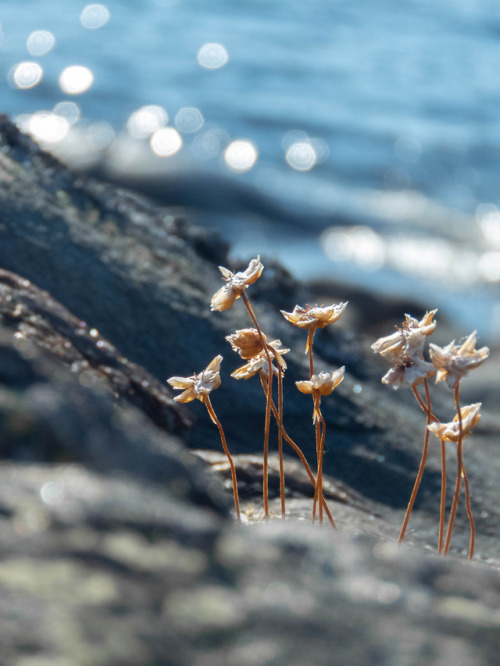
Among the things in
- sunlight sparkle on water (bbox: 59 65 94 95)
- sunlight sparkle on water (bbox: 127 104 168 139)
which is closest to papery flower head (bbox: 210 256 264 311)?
sunlight sparkle on water (bbox: 127 104 168 139)

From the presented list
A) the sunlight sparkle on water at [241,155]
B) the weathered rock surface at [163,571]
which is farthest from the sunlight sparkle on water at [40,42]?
the weathered rock surface at [163,571]

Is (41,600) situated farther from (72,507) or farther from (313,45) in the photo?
(313,45)

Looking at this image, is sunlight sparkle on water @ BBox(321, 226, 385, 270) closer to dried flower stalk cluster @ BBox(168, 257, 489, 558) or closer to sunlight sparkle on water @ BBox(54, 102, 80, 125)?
sunlight sparkle on water @ BBox(54, 102, 80, 125)

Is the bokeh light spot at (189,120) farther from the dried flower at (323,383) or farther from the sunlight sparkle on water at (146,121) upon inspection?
the dried flower at (323,383)

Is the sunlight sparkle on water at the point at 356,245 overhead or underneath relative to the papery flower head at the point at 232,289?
overhead

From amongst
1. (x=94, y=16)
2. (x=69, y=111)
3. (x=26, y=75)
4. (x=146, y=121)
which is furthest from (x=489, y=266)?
(x=94, y=16)

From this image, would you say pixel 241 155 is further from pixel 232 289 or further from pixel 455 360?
pixel 455 360
